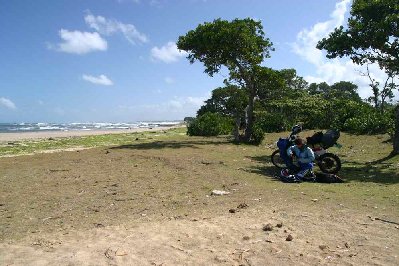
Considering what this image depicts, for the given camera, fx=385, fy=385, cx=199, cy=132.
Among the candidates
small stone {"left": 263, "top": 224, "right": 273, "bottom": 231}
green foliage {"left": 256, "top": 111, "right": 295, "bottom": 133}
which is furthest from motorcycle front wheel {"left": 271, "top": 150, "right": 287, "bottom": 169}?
green foliage {"left": 256, "top": 111, "right": 295, "bottom": 133}

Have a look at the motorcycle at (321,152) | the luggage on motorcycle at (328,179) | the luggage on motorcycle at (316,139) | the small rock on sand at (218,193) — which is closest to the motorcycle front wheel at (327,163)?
the motorcycle at (321,152)

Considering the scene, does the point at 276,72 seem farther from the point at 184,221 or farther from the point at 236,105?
the point at 184,221

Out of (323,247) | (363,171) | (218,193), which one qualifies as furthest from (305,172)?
(323,247)

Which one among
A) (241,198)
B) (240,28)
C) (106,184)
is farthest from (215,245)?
(240,28)

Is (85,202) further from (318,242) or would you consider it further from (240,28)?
(240,28)

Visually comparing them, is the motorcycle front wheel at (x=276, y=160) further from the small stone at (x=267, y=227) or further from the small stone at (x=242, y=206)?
the small stone at (x=267, y=227)

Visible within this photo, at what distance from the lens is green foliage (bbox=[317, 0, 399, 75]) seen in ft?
42.3

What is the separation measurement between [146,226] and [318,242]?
2770mm

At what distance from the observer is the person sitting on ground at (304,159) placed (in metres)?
10.3

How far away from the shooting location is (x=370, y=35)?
1354 centimetres

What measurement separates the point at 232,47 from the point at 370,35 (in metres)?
8.63

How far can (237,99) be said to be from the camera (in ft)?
90.1

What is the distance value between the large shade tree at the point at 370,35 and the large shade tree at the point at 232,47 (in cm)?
645

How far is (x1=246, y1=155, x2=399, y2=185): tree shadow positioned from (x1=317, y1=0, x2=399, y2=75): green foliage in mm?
3818
